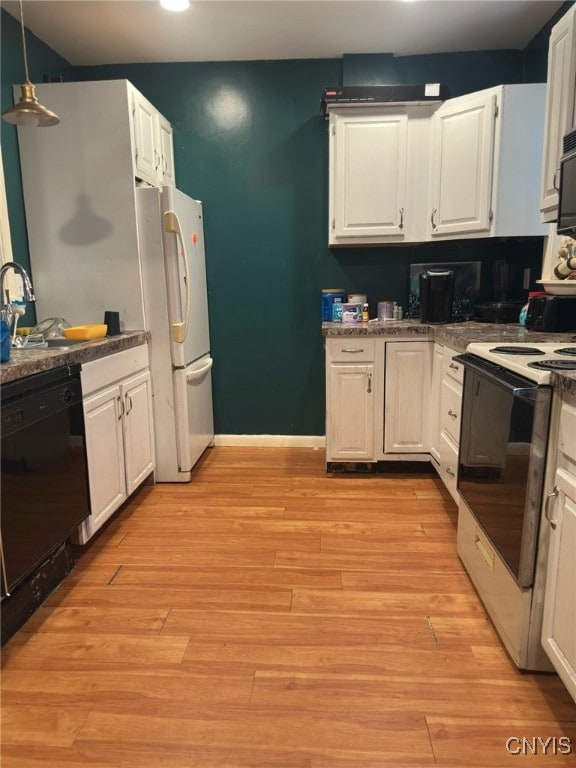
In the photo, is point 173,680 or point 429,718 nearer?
point 429,718

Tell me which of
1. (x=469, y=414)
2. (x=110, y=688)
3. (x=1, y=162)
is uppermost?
(x=1, y=162)

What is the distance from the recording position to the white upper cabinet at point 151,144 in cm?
279

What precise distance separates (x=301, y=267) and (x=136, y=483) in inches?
73.4

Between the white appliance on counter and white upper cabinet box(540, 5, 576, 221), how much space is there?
2.46 feet

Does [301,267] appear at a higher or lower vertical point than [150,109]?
lower

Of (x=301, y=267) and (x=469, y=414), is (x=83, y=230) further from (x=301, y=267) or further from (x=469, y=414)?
(x=469, y=414)

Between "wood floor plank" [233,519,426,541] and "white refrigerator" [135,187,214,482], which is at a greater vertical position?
"white refrigerator" [135,187,214,482]

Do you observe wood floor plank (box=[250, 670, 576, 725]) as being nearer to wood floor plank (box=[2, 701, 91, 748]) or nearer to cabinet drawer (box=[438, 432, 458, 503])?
wood floor plank (box=[2, 701, 91, 748])

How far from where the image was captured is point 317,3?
8.80 feet

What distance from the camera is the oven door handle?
143cm

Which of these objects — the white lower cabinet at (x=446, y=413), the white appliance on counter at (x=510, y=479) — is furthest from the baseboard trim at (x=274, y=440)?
the white appliance on counter at (x=510, y=479)

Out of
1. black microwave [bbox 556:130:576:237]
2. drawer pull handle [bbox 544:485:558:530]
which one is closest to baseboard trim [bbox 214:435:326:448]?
black microwave [bbox 556:130:576:237]

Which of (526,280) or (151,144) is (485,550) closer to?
(526,280)

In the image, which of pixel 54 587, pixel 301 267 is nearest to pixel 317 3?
pixel 301 267
